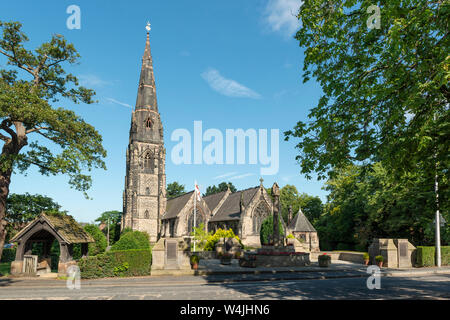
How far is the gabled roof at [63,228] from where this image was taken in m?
18.5

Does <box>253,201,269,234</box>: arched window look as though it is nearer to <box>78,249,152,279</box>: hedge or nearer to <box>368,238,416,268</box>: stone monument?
<box>368,238,416,268</box>: stone monument

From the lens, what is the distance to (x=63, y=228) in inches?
758

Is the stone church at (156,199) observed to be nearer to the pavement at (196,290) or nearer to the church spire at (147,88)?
the church spire at (147,88)

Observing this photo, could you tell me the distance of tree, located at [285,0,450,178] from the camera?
746 cm

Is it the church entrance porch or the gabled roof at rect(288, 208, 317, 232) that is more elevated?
the church entrance porch

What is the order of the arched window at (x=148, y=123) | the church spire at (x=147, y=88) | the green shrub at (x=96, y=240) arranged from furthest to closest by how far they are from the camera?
the church spire at (x=147, y=88), the arched window at (x=148, y=123), the green shrub at (x=96, y=240)

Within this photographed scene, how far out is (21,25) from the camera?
59.1ft

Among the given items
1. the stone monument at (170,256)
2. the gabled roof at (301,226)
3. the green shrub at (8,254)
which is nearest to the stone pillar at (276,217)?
the stone monument at (170,256)

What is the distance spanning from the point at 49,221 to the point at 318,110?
17.4 metres

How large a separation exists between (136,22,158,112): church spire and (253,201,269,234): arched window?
29.1 m

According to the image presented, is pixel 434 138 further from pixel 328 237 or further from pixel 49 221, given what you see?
pixel 328 237

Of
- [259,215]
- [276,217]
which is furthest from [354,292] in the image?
[259,215]

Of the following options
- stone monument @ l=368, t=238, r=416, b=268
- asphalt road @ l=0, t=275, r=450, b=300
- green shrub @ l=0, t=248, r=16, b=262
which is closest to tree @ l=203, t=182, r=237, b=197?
green shrub @ l=0, t=248, r=16, b=262
